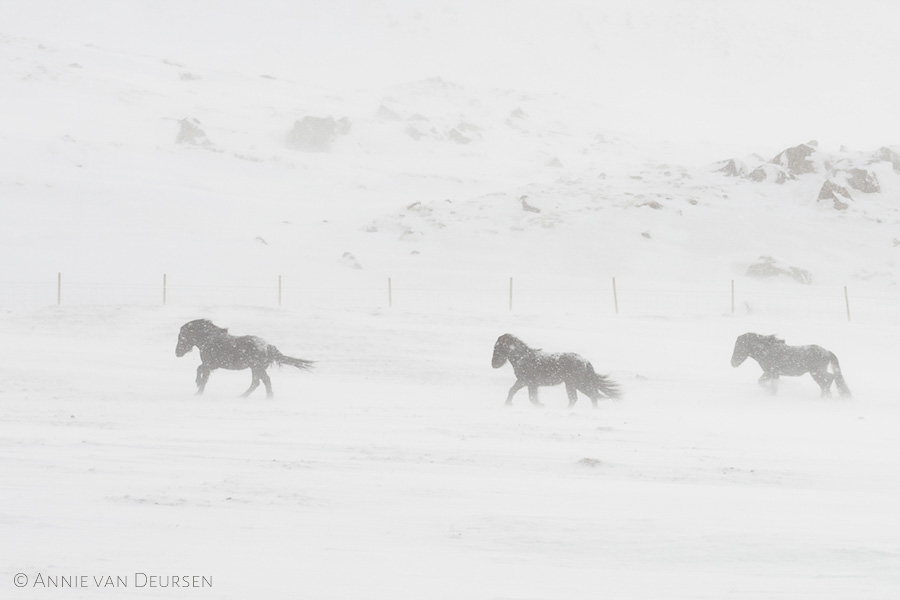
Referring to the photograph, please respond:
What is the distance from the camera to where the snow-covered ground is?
461 cm

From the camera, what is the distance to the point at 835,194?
45.9m

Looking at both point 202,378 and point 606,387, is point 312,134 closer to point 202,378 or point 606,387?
point 202,378

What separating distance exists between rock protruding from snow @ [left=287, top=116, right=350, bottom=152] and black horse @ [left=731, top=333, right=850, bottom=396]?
63240mm

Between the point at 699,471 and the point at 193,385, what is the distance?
9.20 meters

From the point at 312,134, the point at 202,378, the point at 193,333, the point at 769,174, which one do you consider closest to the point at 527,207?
the point at 769,174

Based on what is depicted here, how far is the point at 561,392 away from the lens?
14211 mm

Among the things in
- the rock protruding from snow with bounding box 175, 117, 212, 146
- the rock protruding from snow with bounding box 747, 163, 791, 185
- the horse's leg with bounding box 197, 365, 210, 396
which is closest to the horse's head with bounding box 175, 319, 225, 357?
the horse's leg with bounding box 197, 365, 210, 396

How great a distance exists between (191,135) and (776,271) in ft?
162

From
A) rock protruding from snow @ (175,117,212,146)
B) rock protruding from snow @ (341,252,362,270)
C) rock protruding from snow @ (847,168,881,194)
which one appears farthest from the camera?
rock protruding from snow @ (175,117,212,146)

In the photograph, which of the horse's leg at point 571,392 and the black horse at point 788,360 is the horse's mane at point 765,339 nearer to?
the black horse at point 788,360

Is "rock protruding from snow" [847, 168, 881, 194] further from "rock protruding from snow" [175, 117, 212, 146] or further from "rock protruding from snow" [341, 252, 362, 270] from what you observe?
"rock protruding from snow" [175, 117, 212, 146]

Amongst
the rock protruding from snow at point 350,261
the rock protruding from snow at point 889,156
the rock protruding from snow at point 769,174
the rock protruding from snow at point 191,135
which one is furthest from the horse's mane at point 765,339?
the rock protruding from snow at point 191,135

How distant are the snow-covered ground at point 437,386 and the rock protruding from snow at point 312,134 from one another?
10.2 meters

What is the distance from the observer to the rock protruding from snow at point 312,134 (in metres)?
73.1
